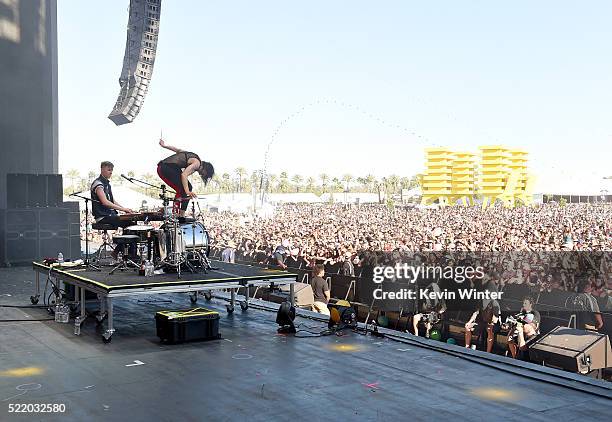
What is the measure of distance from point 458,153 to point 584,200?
1800 inches

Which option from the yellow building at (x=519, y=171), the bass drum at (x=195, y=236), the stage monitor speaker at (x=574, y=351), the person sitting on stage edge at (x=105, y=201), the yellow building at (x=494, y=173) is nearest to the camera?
the stage monitor speaker at (x=574, y=351)

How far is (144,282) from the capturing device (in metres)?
7.09

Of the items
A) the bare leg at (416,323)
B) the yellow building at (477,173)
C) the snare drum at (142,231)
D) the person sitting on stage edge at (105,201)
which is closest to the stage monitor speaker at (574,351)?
the bare leg at (416,323)

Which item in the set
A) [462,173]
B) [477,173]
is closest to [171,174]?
[462,173]

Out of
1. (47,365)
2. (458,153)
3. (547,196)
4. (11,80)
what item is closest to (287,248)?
(11,80)

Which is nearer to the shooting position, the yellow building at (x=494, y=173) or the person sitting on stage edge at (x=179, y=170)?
the person sitting on stage edge at (x=179, y=170)

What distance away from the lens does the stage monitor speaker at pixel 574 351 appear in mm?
5828

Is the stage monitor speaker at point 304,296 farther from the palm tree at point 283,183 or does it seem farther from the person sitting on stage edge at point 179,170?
the palm tree at point 283,183

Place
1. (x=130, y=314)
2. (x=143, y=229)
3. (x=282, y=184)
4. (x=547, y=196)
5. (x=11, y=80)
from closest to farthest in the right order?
(x=143, y=229) → (x=130, y=314) → (x=11, y=80) → (x=547, y=196) → (x=282, y=184)

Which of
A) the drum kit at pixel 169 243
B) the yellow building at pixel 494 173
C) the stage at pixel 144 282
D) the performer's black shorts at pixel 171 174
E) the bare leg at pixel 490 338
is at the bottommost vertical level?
the bare leg at pixel 490 338

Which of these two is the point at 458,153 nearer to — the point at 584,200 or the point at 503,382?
the point at 584,200

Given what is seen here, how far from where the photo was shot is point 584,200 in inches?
3659

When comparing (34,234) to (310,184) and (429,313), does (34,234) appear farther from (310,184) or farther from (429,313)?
(310,184)

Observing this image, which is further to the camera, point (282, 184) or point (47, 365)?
point (282, 184)
